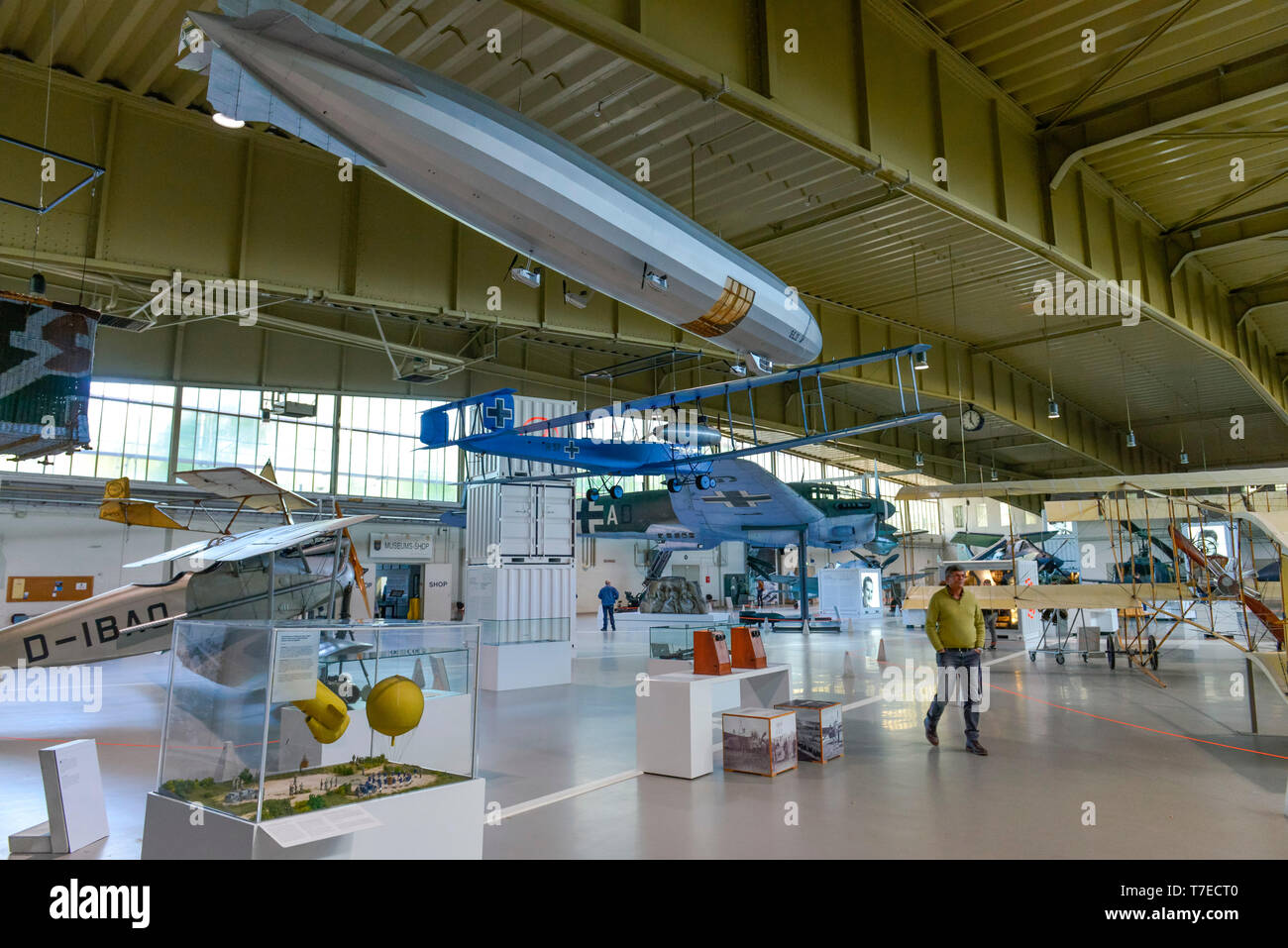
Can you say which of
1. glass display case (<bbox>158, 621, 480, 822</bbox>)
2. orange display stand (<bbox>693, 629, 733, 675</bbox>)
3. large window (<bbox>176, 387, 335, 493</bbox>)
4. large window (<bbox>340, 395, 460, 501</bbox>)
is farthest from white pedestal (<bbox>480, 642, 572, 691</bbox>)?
large window (<bbox>340, 395, 460, 501</bbox>)

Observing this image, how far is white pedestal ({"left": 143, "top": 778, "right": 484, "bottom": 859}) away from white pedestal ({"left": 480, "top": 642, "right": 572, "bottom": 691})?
7.87m

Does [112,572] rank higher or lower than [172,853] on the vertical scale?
higher

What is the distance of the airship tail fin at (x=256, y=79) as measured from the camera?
4254mm

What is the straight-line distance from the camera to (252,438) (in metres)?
20.9

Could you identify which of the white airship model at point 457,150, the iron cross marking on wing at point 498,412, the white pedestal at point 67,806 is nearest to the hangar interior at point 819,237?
the white pedestal at point 67,806

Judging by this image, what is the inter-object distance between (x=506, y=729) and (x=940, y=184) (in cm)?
684

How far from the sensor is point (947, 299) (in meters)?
12.1

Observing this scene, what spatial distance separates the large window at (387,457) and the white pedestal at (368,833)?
20005 mm

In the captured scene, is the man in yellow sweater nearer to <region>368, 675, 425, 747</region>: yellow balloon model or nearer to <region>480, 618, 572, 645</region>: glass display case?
<region>368, 675, 425, 747</region>: yellow balloon model

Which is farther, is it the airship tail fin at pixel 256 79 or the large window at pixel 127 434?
the large window at pixel 127 434

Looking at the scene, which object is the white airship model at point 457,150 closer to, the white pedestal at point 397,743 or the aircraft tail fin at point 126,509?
the white pedestal at point 397,743

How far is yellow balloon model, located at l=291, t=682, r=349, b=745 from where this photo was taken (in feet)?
10.7

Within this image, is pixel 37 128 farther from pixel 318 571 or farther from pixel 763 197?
pixel 763 197
